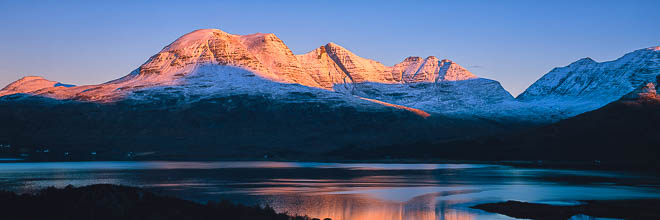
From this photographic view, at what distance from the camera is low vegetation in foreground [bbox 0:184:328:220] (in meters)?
49.1

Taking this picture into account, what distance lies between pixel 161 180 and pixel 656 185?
216 feet

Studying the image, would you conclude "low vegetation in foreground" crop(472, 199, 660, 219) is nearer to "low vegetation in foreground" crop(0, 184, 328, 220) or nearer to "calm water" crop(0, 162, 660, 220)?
"calm water" crop(0, 162, 660, 220)

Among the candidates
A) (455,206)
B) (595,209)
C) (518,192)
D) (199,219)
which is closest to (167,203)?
(199,219)

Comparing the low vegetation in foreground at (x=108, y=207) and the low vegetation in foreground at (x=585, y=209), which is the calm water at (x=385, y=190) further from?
the low vegetation in foreground at (x=108, y=207)

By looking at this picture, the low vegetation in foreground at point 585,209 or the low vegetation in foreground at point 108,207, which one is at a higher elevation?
the low vegetation in foreground at point 108,207

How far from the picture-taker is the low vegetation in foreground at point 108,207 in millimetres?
49125

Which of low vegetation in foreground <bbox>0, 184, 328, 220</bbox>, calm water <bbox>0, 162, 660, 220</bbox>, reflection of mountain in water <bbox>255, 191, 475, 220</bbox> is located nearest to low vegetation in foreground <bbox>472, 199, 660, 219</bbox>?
calm water <bbox>0, 162, 660, 220</bbox>

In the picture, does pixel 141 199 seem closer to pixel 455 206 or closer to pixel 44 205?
pixel 44 205

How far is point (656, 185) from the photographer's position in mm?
95938

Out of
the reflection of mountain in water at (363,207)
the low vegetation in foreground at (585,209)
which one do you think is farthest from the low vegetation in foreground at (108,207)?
the low vegetation in foreground at (585,209)

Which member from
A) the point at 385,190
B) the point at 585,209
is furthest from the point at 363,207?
the point at 585,209

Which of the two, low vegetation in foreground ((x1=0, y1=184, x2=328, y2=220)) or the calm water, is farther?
the calm water

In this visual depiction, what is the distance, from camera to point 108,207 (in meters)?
50.1

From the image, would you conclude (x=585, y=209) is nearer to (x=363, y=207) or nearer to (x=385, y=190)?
(x=363, y=207)
